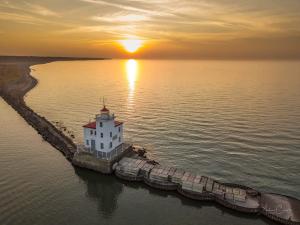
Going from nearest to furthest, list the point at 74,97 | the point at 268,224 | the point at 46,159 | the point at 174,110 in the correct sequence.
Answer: the point at 268,224 < the point at 46,159 < the point at 174,110 < the point at 74,97

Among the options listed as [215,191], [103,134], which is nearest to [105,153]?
[103,134]

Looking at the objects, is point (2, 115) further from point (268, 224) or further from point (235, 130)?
point (268, 224)

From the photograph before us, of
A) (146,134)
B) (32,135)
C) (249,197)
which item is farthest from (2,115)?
(249,197)

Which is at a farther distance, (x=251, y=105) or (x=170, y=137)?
(x=251, y=105)

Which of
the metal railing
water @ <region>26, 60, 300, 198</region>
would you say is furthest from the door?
water @ <region>26, 60, 300, 198</region>

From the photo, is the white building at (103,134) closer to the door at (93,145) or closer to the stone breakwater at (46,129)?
the door at (93,145)

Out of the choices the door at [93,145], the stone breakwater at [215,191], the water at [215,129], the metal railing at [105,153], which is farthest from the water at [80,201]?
the water at [215,129]

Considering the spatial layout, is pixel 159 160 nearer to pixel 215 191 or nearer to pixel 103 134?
pixel 103 134
